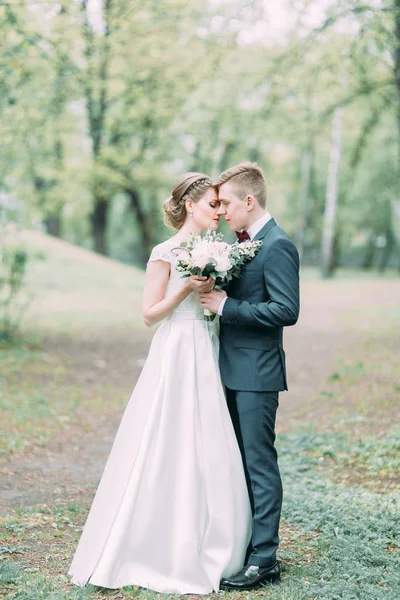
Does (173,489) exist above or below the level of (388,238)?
below

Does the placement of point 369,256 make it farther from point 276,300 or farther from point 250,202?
point 276,300

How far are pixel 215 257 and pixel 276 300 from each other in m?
0.40

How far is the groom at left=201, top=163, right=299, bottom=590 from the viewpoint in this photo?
3965 mm

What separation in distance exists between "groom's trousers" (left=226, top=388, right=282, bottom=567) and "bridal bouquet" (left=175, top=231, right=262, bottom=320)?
687mm

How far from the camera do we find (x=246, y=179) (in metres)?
4.03

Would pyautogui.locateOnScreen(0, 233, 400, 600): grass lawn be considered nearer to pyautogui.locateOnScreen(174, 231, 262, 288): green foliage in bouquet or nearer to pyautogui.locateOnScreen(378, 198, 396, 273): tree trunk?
pyautogui.locateOnScreen(174, 231, 262, 288): green foliage in bouquet

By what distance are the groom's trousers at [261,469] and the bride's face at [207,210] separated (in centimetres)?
101

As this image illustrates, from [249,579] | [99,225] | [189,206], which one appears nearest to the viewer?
[249,579]

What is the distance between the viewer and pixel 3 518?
5352mm

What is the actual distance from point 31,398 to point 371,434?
4.39 metres

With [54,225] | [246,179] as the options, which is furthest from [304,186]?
[246,179]

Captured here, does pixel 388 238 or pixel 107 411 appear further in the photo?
pixel 388 238

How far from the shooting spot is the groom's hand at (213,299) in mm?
4035

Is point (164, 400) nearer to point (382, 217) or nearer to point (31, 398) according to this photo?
point (31, 398)
